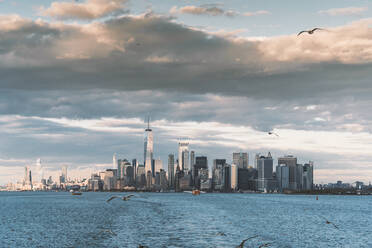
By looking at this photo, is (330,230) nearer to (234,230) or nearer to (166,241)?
(234,230)

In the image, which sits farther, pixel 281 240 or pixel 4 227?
pixel 4 227

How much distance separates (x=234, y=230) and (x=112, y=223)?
32654mm

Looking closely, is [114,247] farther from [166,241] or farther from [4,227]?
[4,227]

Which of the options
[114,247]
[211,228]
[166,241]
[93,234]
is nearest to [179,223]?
[211,228]

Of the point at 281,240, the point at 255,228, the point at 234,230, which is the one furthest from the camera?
the point at 255,228

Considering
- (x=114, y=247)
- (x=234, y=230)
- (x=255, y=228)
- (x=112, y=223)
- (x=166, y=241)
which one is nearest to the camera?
(x=114, y=247)

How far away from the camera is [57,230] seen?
10731 cm

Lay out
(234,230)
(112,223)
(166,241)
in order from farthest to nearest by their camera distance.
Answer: (112,223) → (234,230) → (166,241)

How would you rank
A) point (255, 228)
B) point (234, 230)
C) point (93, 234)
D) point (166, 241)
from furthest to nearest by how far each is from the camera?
point (255, 228) → point (234, 230) → point (93, 234) → point (166, 241)

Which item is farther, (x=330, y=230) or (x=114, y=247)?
(x=330, y=230)

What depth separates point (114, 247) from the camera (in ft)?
254

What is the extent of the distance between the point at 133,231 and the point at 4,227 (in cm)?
3652

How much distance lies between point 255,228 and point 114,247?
43.6 metres

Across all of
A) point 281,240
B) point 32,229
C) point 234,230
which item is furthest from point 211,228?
point 32,229
